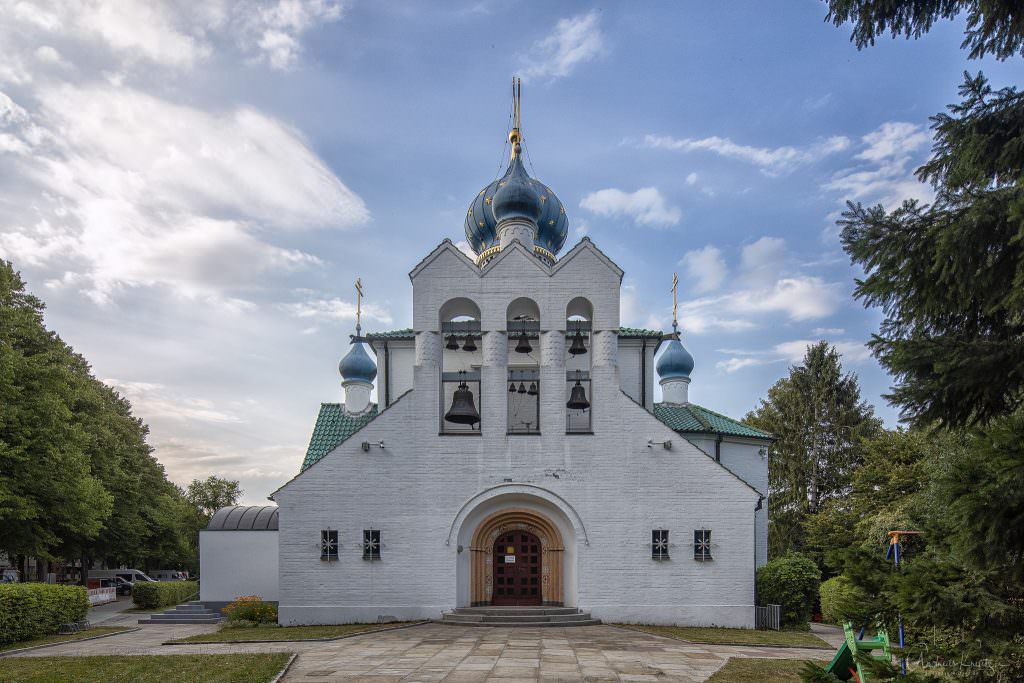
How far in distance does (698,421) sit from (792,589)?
6.52m

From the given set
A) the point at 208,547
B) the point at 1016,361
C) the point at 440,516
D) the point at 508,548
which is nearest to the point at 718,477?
the point at 508,548

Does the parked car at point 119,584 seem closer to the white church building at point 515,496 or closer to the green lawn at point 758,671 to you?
the white church building at point 515,496

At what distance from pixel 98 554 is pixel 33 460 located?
16812mm

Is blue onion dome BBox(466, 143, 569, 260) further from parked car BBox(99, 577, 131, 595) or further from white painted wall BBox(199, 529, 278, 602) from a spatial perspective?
parked car BBox(99, 577, 131, 595)

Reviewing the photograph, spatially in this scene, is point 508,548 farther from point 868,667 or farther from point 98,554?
point 98,554

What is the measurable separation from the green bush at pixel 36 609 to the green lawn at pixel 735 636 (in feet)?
46.8

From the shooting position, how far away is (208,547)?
2266 centimetres

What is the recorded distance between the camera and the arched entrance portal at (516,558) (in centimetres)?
1853

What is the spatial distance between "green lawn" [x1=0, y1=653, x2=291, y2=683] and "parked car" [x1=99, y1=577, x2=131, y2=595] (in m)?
31.9

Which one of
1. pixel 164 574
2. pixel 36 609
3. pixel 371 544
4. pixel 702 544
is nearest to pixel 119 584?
pixel 164 574

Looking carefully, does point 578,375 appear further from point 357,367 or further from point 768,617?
point 357,367

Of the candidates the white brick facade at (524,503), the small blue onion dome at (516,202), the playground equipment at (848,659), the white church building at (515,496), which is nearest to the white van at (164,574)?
the white church building at (515,496)

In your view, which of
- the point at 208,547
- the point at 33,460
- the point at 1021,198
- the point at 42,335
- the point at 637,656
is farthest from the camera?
the point at 42,335

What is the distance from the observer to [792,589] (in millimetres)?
18812
